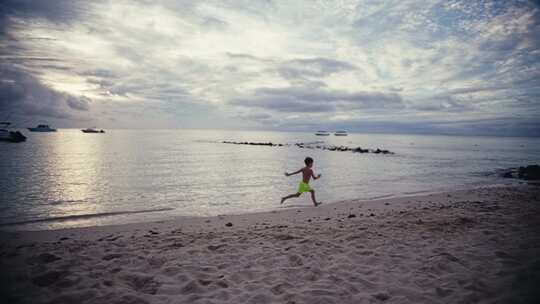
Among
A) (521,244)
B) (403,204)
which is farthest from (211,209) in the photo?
(521,244)

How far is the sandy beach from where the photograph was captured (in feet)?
15.0

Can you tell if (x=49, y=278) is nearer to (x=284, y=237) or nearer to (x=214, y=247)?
(x=214, y=247)

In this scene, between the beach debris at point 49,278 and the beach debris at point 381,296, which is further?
the beach debris at point 49,278

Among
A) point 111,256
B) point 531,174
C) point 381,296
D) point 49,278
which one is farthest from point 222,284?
point 531,174

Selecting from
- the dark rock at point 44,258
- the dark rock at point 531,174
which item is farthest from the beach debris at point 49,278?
the dark rock at point 531,174

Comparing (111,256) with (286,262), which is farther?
(111,256)

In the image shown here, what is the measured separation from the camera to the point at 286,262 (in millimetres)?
5918

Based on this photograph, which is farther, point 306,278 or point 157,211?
point 157,211

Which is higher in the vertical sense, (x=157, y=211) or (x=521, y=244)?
(x=521, y=244)

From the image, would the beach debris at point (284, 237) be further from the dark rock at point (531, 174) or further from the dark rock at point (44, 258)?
the dark rock at point (531, 174)

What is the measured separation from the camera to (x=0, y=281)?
16.1 feet

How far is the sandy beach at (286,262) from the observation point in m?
4.58

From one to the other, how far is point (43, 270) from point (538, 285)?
8.93 m

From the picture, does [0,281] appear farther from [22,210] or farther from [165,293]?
[22,210]
